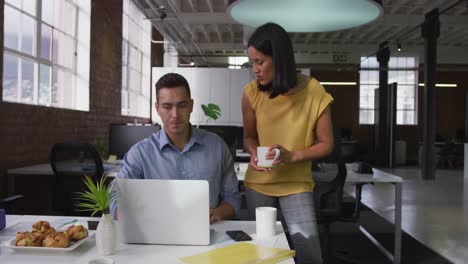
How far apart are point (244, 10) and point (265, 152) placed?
564 mm

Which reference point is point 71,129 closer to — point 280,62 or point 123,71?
point 123,71

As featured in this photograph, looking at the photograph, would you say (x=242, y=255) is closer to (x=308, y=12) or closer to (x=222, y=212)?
(x=222, y=212)

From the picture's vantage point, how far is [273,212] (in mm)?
1556

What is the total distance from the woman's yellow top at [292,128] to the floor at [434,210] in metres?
2.79

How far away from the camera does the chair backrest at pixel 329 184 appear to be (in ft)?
10.8

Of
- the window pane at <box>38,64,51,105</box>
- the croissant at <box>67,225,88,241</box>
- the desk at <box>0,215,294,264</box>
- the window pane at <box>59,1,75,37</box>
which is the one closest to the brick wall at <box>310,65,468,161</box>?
the window pane at <box>59,1,75,37</box>

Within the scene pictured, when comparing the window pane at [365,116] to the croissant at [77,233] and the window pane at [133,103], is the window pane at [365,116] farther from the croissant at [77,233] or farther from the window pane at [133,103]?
the croissant at [77,233]

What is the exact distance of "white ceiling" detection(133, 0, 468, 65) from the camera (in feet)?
33.2

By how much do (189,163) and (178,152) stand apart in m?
0.07

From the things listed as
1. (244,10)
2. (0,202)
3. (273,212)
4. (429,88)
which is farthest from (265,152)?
(429,88)

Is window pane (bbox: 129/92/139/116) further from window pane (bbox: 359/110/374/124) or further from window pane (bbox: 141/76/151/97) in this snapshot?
window pane (bbox: 359/110/374/124)

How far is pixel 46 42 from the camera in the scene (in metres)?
5.12

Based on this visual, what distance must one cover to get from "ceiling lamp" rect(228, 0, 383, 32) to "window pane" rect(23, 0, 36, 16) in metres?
3.63

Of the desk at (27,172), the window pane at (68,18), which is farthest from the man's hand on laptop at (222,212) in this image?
the window pane at (68,18)
